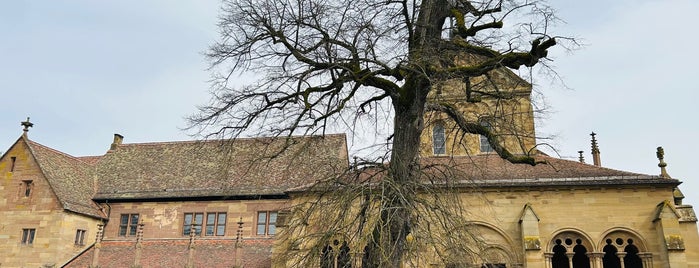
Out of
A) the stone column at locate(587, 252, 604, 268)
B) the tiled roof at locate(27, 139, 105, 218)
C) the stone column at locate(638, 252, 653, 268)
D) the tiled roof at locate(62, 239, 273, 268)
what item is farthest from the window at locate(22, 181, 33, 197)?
the stone column at locate(638, 252, 653, 268)

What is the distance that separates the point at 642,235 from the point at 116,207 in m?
22.2

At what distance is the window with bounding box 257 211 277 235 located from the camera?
23.5 meters

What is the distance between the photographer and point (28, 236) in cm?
2423

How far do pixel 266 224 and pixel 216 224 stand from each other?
2439mm

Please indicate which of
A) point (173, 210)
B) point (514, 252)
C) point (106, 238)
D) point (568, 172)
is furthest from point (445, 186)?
point (106, 238)

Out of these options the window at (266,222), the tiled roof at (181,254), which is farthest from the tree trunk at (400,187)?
the window at (266,222)

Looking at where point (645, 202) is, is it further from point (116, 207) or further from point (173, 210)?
point (116, 207)

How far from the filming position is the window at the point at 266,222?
23469mm

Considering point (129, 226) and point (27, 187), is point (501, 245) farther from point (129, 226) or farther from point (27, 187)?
point (27, 187)

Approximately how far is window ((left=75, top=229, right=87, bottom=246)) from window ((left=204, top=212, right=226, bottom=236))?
590 cm

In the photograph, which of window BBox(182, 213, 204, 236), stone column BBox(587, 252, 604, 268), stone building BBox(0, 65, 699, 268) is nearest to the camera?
stone column BBox(587, 252, 604, 268)

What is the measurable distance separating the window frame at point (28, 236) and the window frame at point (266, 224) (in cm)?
1012

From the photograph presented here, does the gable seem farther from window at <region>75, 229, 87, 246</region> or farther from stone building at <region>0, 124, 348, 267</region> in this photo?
window at <region>75, 229, 87, 246</region>

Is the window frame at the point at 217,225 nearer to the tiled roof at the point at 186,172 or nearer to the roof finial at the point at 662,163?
the tiled roof at the point at 186,172
